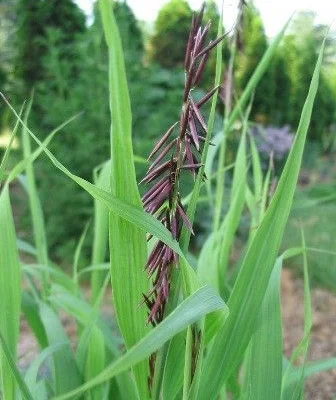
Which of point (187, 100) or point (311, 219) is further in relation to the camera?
point (311, 219)

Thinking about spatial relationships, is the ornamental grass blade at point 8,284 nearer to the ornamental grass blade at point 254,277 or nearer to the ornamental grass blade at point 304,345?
the ornamental grass blade at point 254,277

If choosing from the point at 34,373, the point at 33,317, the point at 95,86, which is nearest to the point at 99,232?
the point at 33,317

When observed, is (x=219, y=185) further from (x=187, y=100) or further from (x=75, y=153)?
(x=75, y=153)

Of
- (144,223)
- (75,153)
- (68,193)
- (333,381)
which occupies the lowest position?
(333,381)

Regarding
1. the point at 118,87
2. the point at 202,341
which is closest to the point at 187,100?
the point at 118,87

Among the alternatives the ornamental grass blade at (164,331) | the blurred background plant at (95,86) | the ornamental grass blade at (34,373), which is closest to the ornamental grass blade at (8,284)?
the ornamental grass blade at (34,373)

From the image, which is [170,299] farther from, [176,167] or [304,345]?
[304,345]

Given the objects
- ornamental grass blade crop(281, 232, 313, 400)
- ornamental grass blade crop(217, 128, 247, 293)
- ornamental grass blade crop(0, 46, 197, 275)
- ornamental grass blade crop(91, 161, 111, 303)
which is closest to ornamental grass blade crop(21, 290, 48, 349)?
ornamental grass blade crop(91, 161, 111, 303)
